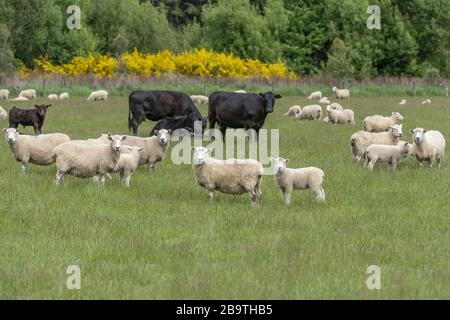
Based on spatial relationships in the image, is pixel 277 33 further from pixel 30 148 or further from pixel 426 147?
pixel 30 148

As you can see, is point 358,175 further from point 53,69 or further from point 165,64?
point 53,69

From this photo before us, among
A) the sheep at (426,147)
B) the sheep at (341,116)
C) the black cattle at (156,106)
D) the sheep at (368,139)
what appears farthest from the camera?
the sheep at (341,116)

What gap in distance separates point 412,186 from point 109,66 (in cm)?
4799

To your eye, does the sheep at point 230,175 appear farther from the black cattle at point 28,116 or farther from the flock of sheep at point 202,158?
the black cattle at point 28,116

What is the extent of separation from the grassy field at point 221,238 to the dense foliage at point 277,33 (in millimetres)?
52877

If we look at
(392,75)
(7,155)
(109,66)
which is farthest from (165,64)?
(7,155)

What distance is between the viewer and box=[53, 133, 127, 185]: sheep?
541 inches

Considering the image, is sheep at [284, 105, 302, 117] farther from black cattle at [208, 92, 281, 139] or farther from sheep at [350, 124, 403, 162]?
sheep at [350, 124, 403, 162]

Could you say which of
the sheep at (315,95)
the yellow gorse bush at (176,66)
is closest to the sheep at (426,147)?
the sheep at (315,95)

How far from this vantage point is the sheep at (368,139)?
17.5 m

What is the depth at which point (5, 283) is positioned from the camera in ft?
26.5

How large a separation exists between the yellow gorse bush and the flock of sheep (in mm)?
40678

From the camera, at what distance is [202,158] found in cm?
1268

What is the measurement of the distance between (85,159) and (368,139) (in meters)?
6.92
